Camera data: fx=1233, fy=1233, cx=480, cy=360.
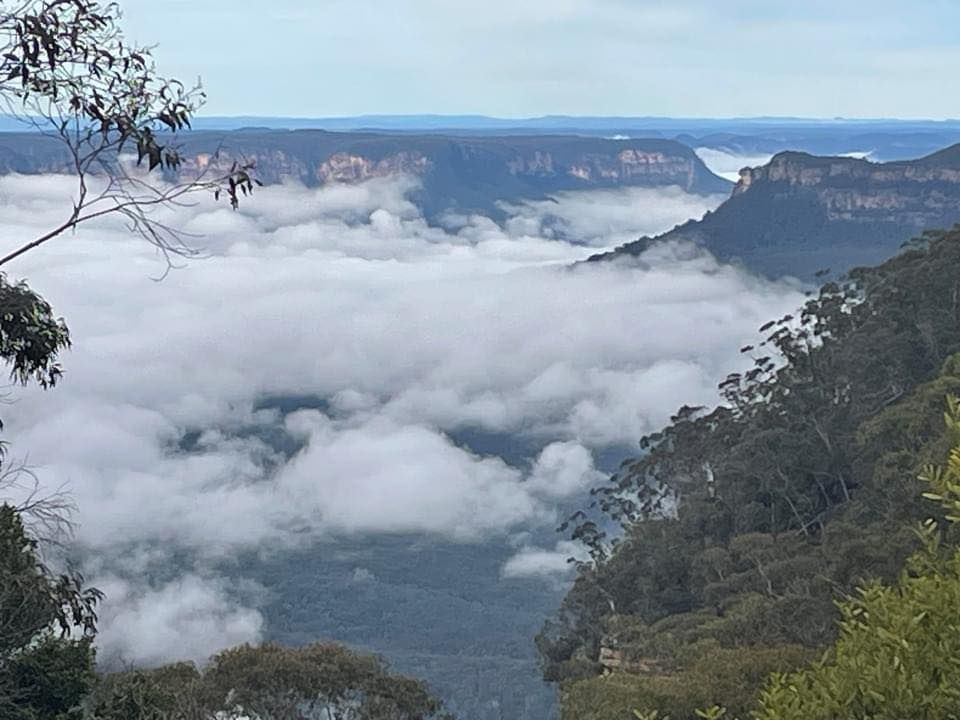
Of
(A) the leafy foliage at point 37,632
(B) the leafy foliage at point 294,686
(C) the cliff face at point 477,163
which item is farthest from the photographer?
(C) the cliff face at point 477,163

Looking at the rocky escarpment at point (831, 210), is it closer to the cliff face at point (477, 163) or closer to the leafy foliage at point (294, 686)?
the leafy foliage at point (294, 686)

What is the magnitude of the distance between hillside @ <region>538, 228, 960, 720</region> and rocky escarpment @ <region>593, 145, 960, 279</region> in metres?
49.3

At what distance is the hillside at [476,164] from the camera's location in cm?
15462

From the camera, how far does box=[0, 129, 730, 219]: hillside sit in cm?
15462

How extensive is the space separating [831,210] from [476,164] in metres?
95.0

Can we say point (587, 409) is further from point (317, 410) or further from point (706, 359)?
point (317, 410)

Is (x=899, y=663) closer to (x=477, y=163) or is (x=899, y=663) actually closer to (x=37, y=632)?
(x=37, y=632)

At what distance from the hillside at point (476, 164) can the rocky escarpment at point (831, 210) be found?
237ft

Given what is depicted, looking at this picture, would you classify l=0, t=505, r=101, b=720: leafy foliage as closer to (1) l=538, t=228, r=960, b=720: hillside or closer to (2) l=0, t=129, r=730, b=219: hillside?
(1) l=538, t=228, r=960, b=720: hillside

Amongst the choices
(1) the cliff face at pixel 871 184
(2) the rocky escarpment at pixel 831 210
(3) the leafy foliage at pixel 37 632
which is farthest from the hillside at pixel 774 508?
(1) the cliff face at pixel 871 184

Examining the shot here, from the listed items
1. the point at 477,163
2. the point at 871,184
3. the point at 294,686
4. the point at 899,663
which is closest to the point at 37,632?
the point at 294,686

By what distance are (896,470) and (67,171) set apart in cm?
1458

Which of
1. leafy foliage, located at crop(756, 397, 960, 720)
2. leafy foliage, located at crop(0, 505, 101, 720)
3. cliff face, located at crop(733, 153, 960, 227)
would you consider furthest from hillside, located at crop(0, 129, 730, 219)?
leafy foliage, located at crop(756, 397, 960, 720)

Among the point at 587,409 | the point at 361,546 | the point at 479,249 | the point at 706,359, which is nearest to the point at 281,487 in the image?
the point at 361,546
